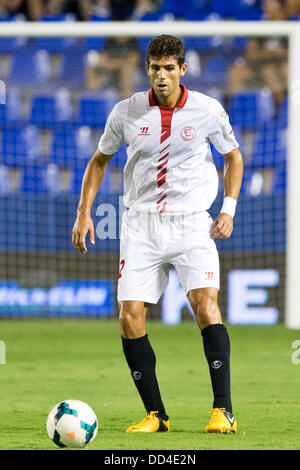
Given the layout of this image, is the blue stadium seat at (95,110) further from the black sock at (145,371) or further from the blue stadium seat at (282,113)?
the black sock at (145,371)

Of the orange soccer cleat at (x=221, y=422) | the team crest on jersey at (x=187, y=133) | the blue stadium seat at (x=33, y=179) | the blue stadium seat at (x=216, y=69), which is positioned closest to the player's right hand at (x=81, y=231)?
the team crest on jersey at (x=187, y=133)

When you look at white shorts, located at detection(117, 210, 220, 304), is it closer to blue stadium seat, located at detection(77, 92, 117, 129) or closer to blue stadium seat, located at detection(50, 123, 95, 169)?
blue stadium seat, located at detection(50, 123, 95, 169)

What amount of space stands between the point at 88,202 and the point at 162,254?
469 mm

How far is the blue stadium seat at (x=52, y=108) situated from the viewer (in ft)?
35.2

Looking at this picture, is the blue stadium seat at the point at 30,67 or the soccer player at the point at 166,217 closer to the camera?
the soccer player at the point at 166,217

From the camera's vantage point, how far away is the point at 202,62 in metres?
11.5

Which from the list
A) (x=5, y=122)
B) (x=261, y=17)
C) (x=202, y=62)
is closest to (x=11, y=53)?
(x=5, y=122)

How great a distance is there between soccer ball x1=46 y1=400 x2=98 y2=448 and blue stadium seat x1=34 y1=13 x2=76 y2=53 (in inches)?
344

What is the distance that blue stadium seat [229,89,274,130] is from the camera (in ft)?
33.7

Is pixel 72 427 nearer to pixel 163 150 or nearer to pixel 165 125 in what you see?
pixel 163 150

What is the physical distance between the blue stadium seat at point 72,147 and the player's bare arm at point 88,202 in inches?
224

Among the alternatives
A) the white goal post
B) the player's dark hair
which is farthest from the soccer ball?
the white goal post

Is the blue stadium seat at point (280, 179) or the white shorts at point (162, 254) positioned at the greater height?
the blue stadium seat at point (280, 179)
